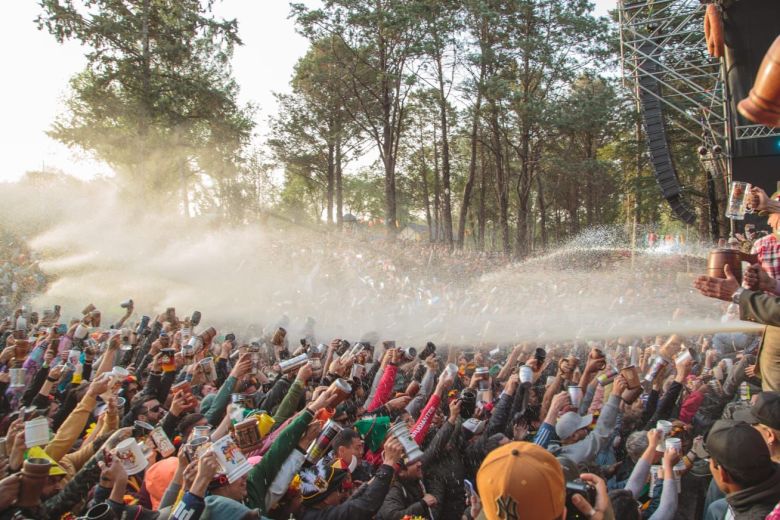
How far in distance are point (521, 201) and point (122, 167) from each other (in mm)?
20843

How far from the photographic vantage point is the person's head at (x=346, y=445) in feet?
14.3

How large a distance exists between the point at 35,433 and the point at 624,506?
4.07 m

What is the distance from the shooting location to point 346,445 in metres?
4.39

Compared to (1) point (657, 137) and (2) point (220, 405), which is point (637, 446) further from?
(1) point (657, 137)

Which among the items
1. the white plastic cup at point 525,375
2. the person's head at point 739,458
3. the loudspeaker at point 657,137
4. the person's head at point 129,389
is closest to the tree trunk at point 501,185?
the loudspeaker at point 657,137

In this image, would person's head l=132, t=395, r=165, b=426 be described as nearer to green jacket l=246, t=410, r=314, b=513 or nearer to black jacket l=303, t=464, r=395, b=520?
green jacket l=246, t=410, r=314, b=513

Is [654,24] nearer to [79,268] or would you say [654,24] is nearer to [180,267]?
[180,267]

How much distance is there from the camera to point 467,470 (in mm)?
4793

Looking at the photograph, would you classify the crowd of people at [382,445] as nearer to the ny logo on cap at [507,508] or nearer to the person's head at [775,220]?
the ny logo on cap at [507,508]

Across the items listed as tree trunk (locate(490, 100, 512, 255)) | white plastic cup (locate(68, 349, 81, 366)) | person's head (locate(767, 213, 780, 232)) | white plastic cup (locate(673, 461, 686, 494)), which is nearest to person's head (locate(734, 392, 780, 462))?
white plastic cup (locate(673, 461, 686, 494))

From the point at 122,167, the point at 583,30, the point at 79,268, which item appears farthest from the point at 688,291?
the point at 122,167

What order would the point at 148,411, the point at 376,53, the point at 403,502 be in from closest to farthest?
the point at 403,502 < the point at 148,411 < the point at 376,53

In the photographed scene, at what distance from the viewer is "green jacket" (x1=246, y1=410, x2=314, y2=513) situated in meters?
3.52

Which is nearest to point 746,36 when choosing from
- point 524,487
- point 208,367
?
point 208,367
